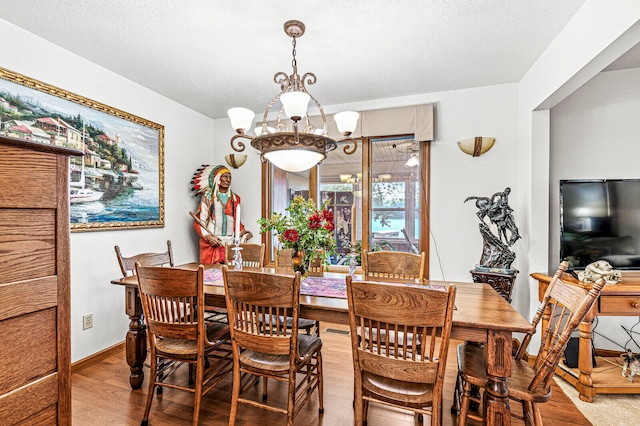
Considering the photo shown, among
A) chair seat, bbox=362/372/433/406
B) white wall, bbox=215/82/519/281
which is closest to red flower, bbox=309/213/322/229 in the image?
chair seat, bbox=362/372/433/406

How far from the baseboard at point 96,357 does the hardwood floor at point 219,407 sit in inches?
2.5

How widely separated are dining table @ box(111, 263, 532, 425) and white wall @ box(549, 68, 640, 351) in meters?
1.54

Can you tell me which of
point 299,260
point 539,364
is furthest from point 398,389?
point 299,260

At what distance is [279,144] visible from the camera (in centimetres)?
186

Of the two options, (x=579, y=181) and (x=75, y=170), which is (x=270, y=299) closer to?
(x=75, y=170)

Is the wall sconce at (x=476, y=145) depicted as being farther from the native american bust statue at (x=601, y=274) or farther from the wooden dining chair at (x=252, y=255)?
the wooden dining chair at (x=252, y=255)

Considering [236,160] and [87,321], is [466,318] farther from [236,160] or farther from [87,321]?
[236,160]

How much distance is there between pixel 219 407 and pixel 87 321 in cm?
145

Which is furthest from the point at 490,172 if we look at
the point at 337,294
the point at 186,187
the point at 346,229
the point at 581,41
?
the point at 186,187

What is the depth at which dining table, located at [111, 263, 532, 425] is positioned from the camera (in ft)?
4.62

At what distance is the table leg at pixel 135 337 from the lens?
7.10ft

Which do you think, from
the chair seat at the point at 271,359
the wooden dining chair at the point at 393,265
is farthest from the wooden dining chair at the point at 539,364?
the chair seat at the point at 271,359

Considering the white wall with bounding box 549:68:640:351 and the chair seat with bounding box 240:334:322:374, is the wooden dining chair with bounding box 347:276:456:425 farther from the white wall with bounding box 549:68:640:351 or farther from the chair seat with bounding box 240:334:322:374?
the white wall with bounding box 549:68:640:351

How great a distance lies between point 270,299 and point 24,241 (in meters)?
1.01
